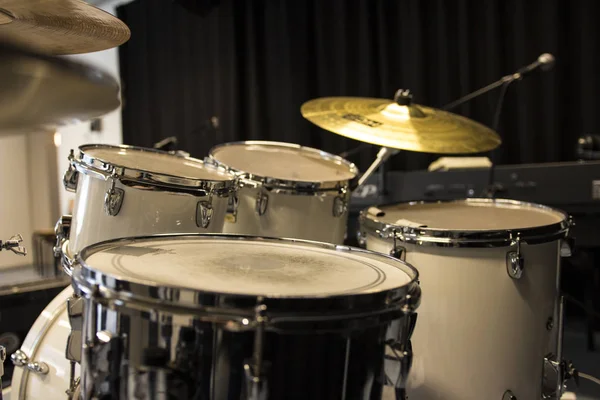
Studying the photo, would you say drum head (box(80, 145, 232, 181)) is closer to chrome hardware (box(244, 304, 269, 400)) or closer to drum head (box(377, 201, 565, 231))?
drum head (box(377, 201, 565, 231))

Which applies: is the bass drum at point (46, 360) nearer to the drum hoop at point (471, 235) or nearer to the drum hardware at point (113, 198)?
the drum hardware at point (113, 198)

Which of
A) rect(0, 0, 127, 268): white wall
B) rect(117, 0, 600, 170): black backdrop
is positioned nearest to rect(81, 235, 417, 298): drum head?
rect(117, 0, 600, 170): black backdrop

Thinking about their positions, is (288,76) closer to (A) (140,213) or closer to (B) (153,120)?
(B) (153,120)

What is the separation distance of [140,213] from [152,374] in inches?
20.1

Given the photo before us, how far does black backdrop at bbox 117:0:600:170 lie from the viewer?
2773 millimetres

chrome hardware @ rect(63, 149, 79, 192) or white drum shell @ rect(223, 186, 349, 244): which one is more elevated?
chrome hardware @ rect(63, 149, 79, 192)

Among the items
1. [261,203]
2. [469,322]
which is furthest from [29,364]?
[469,322]

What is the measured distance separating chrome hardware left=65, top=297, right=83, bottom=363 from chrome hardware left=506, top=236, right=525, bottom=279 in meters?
0.82

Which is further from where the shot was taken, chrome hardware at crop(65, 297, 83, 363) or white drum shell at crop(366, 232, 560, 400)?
white drum shell at crop(366, 232, 560, 400)

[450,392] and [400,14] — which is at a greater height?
[400,14]

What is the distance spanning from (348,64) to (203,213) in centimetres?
250

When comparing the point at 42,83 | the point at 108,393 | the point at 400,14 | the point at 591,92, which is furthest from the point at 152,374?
the point at 400,14

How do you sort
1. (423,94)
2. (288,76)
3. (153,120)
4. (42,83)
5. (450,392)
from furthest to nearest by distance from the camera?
(153,120) → (288,76) → (423,94) → (450,392) → (42,83)

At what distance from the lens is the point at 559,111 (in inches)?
110
